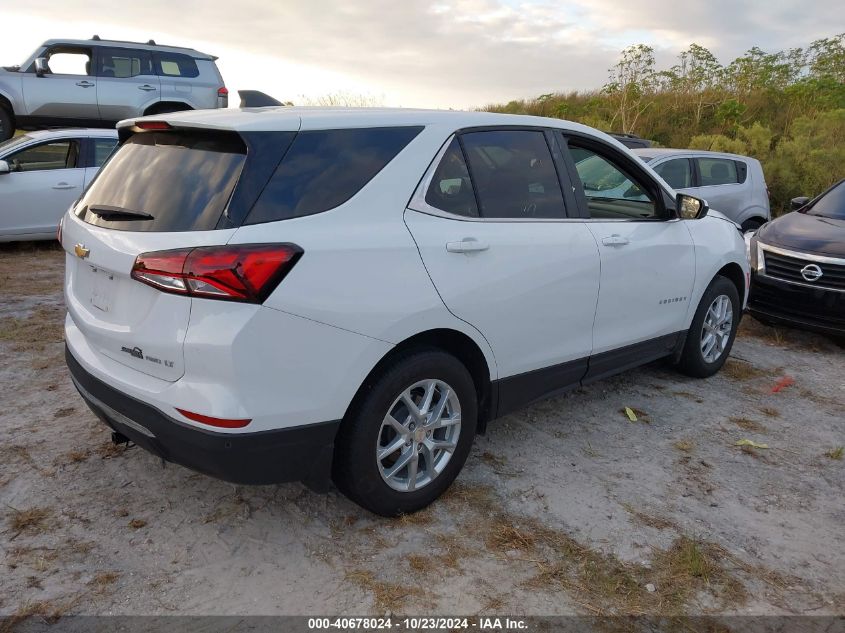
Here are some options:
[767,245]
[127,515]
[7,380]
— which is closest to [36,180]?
[7,380]

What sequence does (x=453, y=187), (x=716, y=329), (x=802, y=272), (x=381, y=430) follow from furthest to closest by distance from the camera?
(x=802, y=272) → (x=716, y=329) → (x=453, y=187) → (x=381, y=430)

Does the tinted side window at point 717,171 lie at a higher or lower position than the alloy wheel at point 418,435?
higher

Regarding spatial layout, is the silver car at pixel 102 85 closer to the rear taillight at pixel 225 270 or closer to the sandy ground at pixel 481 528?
the sandy ground at pixel 481 528

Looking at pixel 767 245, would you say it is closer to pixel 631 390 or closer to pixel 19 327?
pixel 631 390

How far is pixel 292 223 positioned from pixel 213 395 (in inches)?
27.7

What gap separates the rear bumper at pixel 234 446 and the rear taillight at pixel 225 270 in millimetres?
506

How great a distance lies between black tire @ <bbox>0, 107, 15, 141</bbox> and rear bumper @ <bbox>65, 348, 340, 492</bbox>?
1216 centimetres

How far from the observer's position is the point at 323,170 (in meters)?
2.86

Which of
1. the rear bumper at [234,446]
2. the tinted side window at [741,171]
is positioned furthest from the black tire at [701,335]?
the tinted side window at [741,171]

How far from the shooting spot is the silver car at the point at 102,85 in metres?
12.8

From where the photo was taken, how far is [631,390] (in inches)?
199

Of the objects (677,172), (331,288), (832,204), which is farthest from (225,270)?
(677,172)

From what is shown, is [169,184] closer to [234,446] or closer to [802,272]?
[234,446]

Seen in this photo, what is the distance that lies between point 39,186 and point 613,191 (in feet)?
24.0
